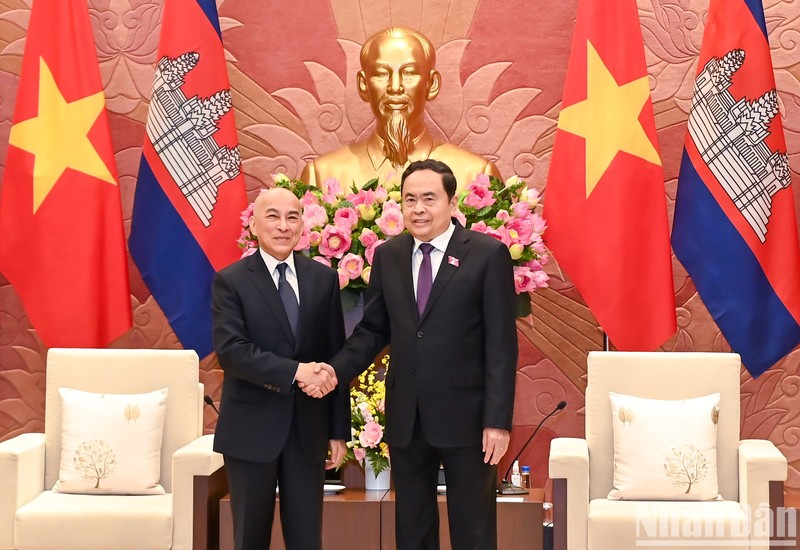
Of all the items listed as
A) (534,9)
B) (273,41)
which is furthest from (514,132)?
(273,41)

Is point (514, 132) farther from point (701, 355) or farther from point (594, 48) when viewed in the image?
point (701, 355)

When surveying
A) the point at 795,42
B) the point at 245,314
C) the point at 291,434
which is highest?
the point at 795,42

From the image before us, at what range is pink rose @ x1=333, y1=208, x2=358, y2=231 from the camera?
3.71 m

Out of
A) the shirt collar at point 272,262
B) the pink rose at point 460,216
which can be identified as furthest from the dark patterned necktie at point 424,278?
the pink rose at point 460,216

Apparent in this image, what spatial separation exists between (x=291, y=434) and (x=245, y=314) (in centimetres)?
38

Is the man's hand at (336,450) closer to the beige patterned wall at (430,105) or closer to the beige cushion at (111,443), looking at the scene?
the beige cushion at (111,443)

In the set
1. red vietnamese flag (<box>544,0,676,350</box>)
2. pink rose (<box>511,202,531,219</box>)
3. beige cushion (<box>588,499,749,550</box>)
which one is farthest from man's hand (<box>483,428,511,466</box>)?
red vietnamese flag (<box>544,0,676,350</box>)

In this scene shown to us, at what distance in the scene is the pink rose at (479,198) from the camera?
3.77m

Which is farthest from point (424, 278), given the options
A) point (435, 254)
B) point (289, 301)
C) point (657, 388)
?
point (657, 388)

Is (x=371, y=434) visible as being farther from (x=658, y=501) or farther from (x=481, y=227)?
(x=658, y=501)

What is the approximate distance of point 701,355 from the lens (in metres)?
3.75

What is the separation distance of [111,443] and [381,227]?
4.35 feet

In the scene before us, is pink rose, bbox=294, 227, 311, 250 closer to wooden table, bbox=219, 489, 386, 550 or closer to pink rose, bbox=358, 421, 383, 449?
pink rose, bbox=358, 421, 383, 449

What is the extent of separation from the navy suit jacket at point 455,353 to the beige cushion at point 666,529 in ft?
2.72
